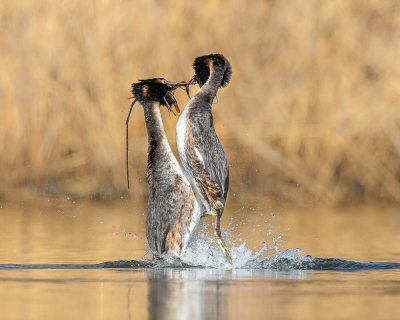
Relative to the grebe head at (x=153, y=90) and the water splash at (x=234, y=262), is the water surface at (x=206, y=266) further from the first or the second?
the grebe head at (x=153, y=90)

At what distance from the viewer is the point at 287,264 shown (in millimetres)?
6199

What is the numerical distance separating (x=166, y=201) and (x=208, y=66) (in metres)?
1.31

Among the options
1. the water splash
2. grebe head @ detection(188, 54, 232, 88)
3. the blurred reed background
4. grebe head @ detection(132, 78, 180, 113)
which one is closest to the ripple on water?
the water splash

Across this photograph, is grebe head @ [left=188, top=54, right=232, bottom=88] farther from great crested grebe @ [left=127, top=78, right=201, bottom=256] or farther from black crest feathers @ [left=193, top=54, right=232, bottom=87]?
great crested grebe @ [left=127, top=78, right=201, bottom=256]

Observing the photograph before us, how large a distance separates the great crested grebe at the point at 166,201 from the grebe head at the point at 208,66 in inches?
28.8

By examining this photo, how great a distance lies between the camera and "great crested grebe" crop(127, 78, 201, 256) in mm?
6445

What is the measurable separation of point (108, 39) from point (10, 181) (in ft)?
7.20

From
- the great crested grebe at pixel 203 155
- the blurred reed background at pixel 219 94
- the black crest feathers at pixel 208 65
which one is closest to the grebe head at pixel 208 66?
the black crest feathers at pixel 208 65

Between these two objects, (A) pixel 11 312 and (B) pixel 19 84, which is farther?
(B) pixel 19 84

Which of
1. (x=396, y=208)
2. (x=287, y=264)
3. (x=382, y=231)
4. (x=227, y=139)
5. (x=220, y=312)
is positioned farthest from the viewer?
(x=227, y=139)

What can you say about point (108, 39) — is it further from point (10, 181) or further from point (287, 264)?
point (287, 264)

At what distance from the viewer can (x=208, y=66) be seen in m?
7.06

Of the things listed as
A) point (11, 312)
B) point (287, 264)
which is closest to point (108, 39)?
point (287, 264)

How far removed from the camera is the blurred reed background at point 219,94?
34.1ft
